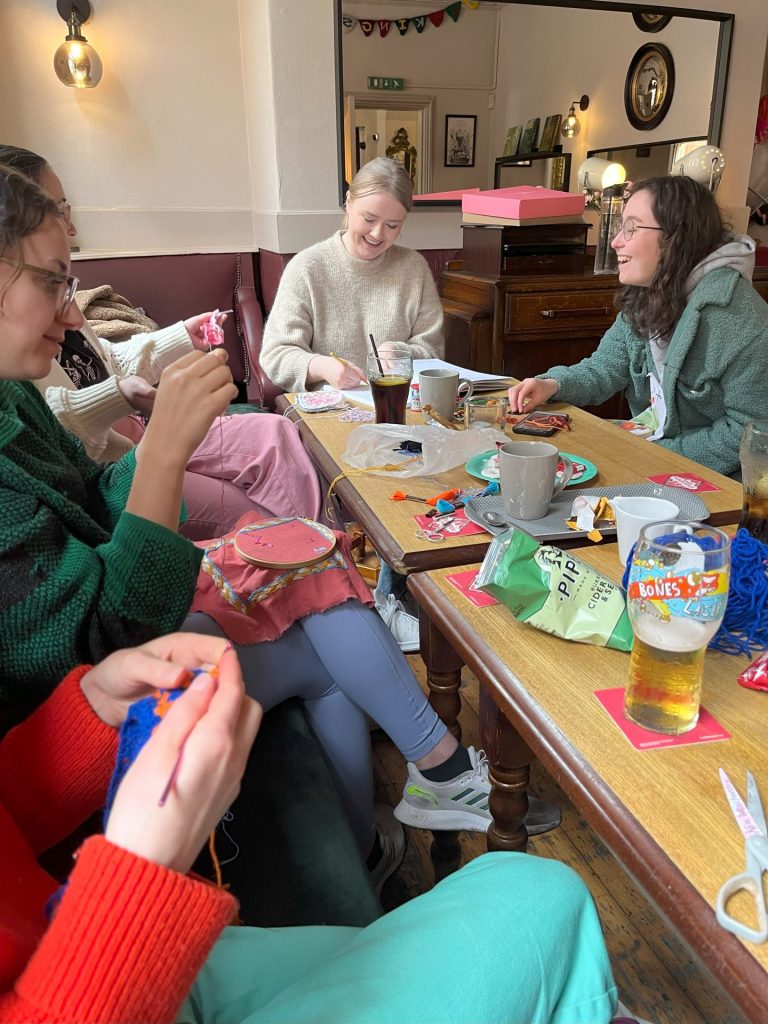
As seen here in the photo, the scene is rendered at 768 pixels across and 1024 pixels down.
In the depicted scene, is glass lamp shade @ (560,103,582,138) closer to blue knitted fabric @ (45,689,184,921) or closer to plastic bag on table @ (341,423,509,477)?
plastic bag on table @ (341,423,509,477)

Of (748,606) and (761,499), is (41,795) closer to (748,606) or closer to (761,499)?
(748,606)

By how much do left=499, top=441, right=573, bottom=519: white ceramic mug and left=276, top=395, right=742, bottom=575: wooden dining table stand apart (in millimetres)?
79

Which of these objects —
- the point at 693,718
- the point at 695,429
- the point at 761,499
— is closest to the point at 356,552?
the point at 695,429

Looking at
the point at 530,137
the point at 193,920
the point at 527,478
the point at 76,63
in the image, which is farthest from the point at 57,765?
the point at 530,137

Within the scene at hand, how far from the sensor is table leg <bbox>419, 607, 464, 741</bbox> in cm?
142

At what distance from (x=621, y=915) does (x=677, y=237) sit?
56.8 inches

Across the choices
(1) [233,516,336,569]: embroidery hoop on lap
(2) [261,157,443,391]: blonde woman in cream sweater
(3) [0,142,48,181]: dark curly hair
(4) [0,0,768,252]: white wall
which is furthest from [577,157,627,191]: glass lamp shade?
(1) [233,516,336,569]: embroidery hoop on lap

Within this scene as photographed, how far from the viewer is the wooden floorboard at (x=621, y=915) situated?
3.63 feet

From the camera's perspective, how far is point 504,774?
3.38 ft

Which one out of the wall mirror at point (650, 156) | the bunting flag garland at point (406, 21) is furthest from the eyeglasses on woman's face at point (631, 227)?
the wall mirror at point (650, 156)

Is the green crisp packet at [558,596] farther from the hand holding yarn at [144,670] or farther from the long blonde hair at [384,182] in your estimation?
the long blonde hair at [384,182]

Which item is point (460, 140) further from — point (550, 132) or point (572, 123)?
point (572, 123)

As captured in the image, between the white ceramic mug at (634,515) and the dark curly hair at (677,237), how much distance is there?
3.21 ft

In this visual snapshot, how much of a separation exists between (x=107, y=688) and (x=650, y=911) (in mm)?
1058
